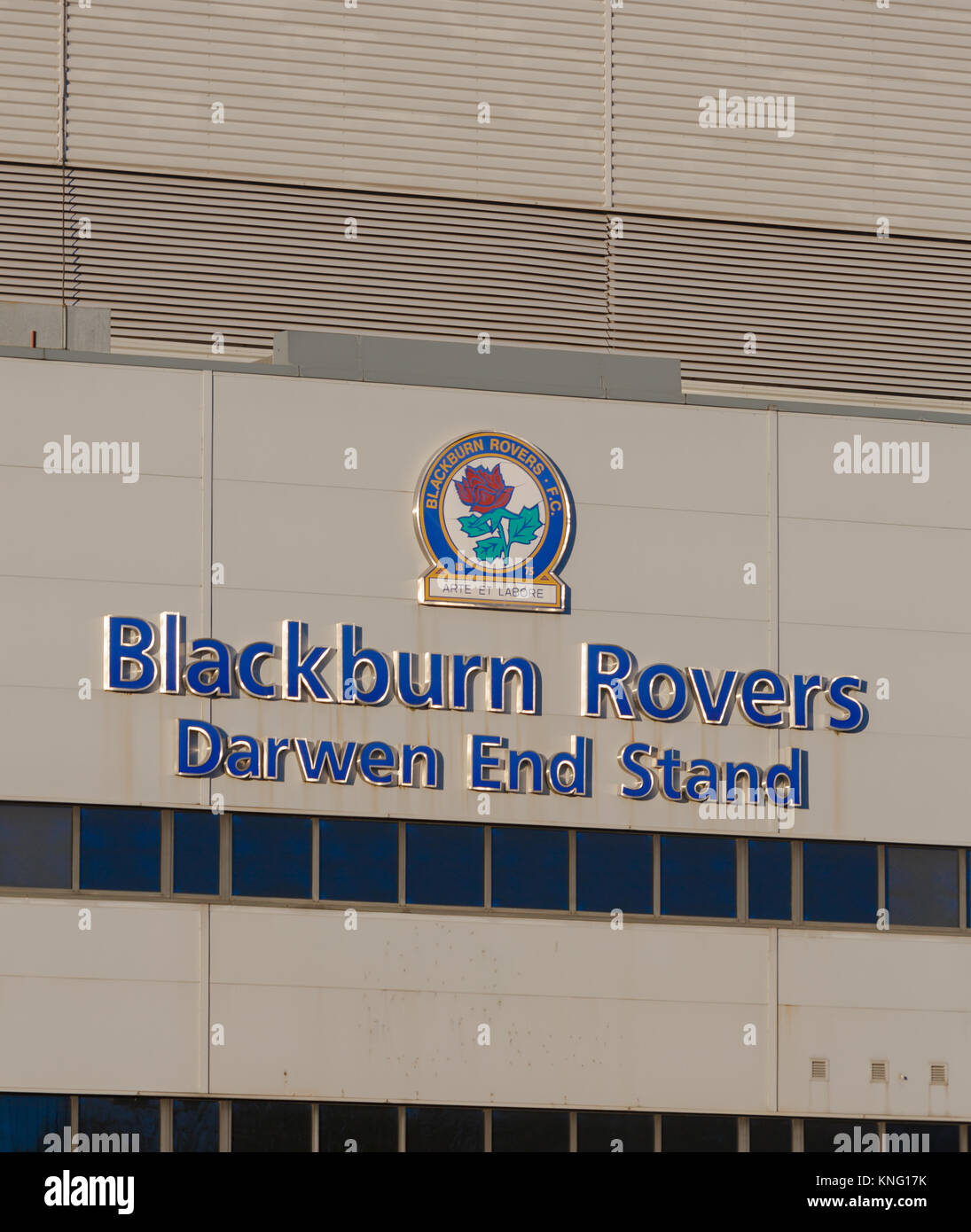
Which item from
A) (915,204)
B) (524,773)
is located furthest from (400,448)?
(915,204)

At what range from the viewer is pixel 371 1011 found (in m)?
37.9

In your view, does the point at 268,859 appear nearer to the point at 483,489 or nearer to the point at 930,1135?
the point at 483,489

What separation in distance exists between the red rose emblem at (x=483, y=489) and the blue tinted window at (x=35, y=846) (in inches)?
288

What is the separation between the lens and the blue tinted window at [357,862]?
3825 centimetres

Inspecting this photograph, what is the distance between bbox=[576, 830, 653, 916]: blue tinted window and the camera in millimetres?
39188

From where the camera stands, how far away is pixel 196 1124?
3706cm

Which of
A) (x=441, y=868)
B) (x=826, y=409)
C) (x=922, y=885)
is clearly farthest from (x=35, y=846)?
(x=826, y=409)

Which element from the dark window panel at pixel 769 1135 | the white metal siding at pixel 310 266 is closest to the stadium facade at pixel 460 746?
the dark window panel at pixel 769 1135

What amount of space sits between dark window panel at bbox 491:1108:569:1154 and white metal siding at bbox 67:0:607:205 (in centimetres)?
1647

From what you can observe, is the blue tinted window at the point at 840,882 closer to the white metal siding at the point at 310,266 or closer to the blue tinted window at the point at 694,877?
the blue tinted window at the point at 694,877
